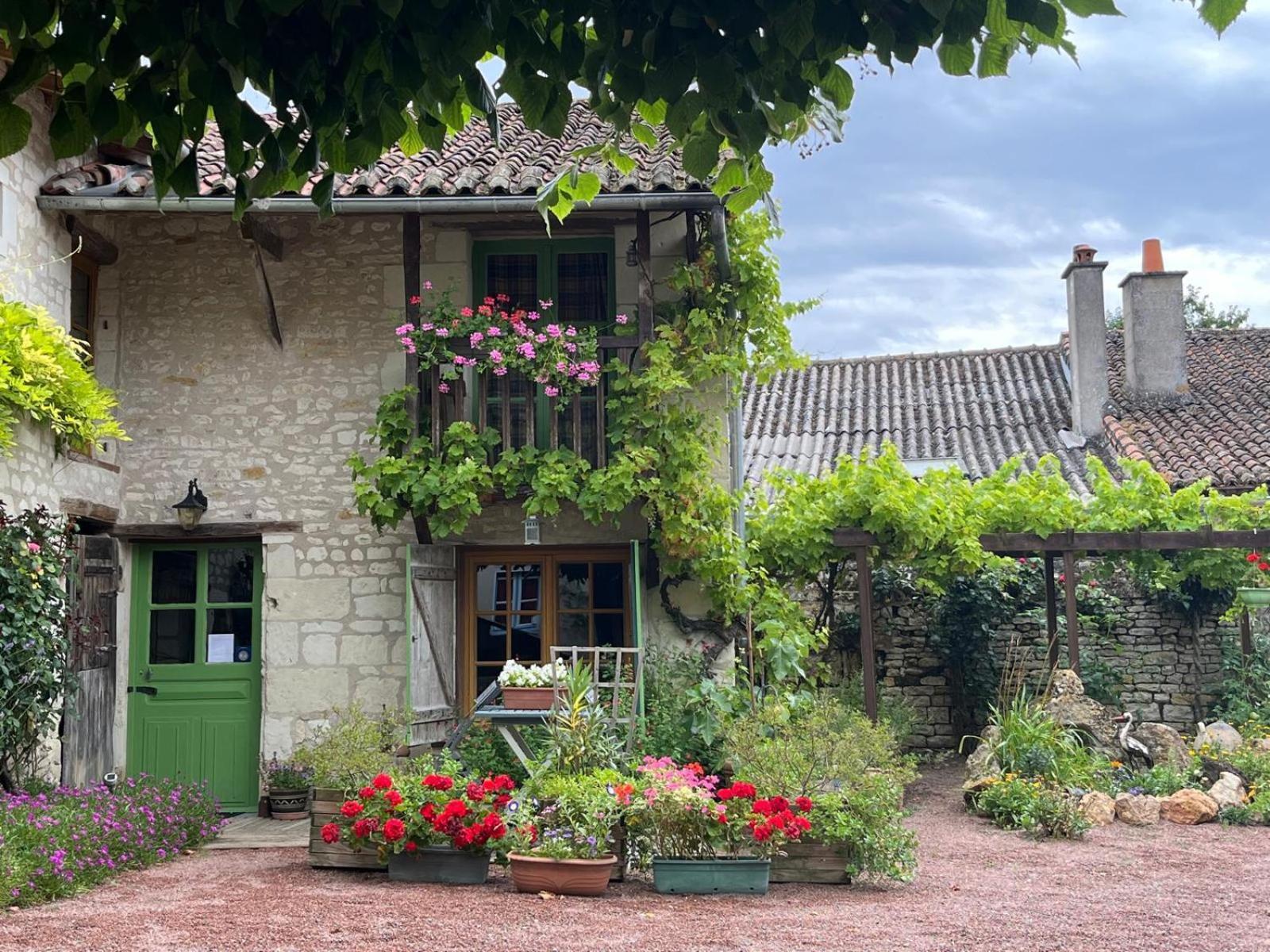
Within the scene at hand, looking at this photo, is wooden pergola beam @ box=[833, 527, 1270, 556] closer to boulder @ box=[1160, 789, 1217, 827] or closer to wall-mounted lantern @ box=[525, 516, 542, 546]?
boulder @ box=[1160, 789, 1217, 827]

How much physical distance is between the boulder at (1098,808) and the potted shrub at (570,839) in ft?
12.7

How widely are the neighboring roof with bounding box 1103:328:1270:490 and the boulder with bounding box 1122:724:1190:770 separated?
14.6 ft

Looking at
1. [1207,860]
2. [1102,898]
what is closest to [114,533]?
[1102,898]

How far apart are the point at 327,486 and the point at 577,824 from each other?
155 inches

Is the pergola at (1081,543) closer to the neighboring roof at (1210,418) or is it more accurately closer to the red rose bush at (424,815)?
the neighboring roof at (1210,418)

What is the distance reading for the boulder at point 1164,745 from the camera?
9.98 m

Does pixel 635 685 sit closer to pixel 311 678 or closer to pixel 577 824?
pixel 577 824

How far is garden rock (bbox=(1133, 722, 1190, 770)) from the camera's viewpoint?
393 inches

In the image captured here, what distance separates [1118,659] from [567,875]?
846cm

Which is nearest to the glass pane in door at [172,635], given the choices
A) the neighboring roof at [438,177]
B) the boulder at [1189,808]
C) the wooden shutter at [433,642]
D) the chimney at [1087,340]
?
the wooden shutter at [433,642]

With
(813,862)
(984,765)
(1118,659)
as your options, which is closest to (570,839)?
(813,862)

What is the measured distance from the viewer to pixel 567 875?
21.0 feet

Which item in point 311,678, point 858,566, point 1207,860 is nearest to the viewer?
point 1207,860

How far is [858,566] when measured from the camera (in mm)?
10656
